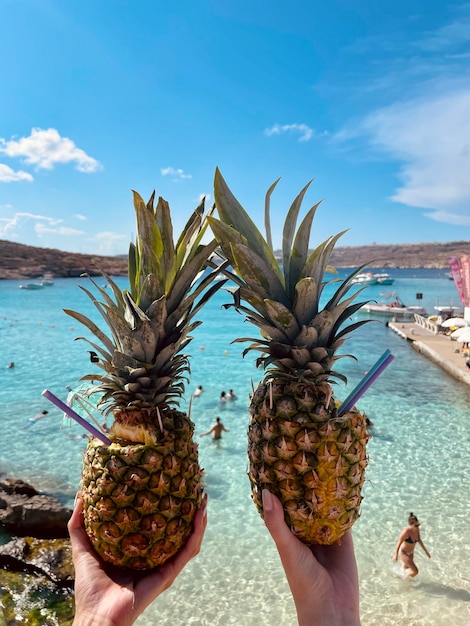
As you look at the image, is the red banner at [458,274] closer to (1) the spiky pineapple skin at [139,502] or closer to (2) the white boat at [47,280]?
(1) the spiky pineapple skin at [139,502]

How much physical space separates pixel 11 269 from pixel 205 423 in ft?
328

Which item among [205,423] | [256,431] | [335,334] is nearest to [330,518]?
[256,431]

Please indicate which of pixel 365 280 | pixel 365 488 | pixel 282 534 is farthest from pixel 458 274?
pixel 282 534

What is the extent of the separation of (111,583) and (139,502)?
1.70ft

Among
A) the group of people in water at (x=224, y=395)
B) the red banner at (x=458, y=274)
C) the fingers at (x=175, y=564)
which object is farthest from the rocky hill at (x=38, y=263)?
the fingers at (x=175, y=564)

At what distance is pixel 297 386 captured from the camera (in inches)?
119

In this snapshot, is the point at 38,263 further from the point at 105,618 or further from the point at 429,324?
the point at 105,618

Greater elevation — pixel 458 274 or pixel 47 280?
pixel 47 280

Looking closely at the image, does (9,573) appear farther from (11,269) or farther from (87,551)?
(11,269)

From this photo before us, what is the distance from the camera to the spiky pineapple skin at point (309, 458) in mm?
2895

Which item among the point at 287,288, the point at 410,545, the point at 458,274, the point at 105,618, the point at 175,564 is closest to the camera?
the point at 105,618

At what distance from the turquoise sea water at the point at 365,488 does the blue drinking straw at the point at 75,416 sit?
6682 millimetres

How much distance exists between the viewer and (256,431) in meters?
3.10

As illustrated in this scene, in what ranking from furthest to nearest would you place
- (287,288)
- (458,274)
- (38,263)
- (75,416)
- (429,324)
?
(38,263) < (429,324) < (458,274) < (287,288) < (75,416)
